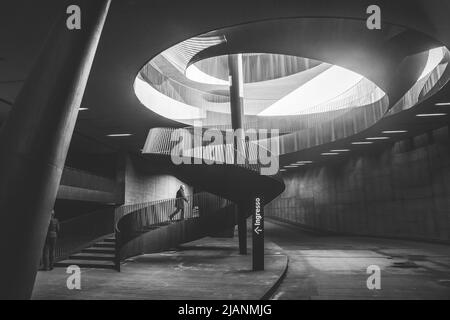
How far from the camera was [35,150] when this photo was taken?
4262mm

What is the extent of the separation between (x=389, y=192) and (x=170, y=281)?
2007cm

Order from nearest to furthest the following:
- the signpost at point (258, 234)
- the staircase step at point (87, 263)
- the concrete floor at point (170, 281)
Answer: the concrete floor at point (170, 281) < the signpost at point (258, 234) < the staircase step at point (87, 263)

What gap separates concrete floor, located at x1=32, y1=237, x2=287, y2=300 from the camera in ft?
25.1

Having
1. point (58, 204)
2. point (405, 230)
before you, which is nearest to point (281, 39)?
point (58, 204)

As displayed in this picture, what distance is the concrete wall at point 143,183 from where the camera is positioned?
896 inches

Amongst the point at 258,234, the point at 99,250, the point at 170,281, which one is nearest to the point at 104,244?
the point at 99,250

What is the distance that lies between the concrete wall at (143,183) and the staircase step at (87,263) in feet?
30.8

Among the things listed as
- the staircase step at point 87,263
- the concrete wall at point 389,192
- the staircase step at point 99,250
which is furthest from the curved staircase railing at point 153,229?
the concrete wall at point 389,192

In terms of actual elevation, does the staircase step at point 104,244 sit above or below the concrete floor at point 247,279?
above

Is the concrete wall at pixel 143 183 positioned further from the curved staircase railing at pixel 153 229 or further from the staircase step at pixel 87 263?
the staircase step at pixel 87 263

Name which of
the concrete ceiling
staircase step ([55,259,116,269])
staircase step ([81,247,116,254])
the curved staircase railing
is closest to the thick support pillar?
the concrete ceiling

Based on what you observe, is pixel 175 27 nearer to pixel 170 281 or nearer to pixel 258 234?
pixel 170 281

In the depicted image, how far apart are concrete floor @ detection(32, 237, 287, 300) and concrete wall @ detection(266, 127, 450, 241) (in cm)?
1230
